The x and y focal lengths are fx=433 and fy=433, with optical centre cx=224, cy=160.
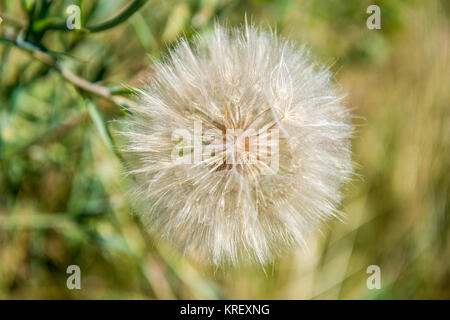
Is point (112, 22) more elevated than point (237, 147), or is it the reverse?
point (112, 22)

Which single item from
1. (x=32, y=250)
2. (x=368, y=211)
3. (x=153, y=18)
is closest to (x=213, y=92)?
(x=153, y=18)

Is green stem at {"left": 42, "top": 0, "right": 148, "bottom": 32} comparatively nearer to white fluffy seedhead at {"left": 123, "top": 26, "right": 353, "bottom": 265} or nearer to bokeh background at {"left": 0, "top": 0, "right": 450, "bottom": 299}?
white fluffy seedhead at {"left": 123, "top": 26, "right": 353, "bottom": 265}

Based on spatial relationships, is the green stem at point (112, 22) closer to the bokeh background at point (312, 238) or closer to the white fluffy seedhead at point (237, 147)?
the white fluffy seedhead at point (237, 147)

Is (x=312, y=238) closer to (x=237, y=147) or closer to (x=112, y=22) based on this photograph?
→ (x=237, y=147)

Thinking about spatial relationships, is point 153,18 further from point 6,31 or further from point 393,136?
point 393,136

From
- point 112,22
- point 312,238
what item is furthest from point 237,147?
point 312,238

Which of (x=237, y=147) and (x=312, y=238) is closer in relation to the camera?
(x=237, y=147)

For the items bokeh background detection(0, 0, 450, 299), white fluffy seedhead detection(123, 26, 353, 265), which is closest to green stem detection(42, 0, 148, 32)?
white fluffy seedhead detection(123, 26, 353, 265)
